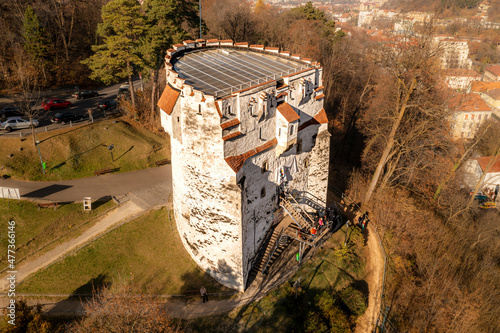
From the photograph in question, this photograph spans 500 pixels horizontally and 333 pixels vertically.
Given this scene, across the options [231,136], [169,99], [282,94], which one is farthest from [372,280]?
[169,99]

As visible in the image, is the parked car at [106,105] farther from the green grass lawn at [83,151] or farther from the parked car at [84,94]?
the parked car at [84,94]

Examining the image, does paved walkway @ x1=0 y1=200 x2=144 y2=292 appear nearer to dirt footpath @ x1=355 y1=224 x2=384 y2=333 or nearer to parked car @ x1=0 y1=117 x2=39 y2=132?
parked car @ x1=0 y1=117 x2=39 y2=132

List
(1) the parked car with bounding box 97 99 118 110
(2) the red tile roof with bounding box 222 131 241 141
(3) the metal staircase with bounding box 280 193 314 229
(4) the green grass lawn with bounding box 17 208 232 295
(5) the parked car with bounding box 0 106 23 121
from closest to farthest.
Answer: (2) the red tile roof with bounding box 222 131 241 141
(4) the green grass lawn with bounding box 17 208 232 295
(3) the metal staircase with bounding box 280 193 314 229
(5) the parked car with bounding box 0 106 23 121
(1) the parked car with bounding box 97 99 118 110

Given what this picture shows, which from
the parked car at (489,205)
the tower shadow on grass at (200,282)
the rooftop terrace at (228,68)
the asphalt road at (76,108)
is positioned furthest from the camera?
the parked car at (489,205)

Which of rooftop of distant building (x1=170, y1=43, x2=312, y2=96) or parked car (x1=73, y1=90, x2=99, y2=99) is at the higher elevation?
rooftop of distant building (x1=170, y1=43, x2=312, y2=96)

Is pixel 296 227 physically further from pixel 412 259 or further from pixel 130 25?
pixel 130 25

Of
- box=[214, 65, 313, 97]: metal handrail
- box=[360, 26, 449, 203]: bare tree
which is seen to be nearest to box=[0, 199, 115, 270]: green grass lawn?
box=[214, 65, 313, 97]: metal handrail

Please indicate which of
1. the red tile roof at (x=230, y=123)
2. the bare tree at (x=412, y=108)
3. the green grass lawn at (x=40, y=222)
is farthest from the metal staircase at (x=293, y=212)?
the green grass lawn at (x=40, y=222)
